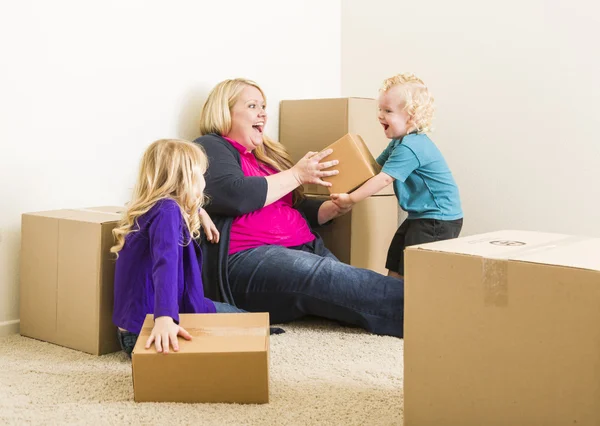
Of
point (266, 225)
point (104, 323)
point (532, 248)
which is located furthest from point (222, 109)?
point (532, 248)

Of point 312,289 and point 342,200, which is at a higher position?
point 342,200

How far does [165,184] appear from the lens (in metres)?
1.77

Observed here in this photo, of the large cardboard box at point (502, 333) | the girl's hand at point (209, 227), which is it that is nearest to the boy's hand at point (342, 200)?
the girl's hand at point (209, 227)

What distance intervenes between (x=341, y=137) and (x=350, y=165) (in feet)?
1.30

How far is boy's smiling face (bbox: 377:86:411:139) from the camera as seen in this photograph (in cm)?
237

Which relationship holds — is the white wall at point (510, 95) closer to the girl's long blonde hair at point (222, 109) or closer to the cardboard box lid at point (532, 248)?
the girl's long blonde hair at point (222, 109)

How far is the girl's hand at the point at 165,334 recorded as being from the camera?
1.49 meters

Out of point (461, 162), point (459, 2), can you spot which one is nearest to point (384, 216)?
point (461, 162)

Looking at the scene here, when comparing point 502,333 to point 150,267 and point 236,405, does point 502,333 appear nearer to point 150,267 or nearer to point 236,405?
point 236,405

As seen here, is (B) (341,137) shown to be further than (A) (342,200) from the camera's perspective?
Yes

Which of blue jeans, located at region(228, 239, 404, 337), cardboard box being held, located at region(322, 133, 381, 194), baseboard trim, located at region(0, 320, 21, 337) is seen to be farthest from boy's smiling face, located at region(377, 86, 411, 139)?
baseboard trim, located at region(0, 320, 21, 337)

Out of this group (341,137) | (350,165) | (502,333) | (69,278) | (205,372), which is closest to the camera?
(502,333)

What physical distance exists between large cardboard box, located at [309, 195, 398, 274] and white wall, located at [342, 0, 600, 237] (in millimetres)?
377

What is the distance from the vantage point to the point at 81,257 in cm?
191
